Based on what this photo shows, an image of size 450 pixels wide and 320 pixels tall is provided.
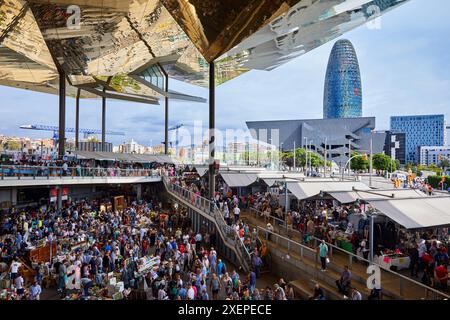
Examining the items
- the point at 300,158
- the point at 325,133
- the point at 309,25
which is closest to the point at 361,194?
the point at 309,25

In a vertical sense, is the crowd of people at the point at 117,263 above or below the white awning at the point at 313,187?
below

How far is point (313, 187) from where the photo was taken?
16.0m

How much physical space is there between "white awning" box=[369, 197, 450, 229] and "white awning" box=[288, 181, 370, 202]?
4.10 meters

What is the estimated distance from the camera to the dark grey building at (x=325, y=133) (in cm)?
9256

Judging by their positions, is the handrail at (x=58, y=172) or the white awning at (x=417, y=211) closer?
the white awning at (x=417, y=211)

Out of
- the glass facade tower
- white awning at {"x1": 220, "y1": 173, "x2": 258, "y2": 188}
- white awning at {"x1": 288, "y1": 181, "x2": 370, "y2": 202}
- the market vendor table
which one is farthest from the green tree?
the glass facade tower

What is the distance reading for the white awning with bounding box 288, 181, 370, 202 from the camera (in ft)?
50.2

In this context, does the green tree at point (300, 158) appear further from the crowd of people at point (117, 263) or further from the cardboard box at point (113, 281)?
the cardboard box at point (113, 281)

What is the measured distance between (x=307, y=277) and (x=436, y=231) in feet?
19.2

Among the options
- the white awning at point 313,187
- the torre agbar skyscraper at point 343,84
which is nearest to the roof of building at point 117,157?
the white awning at point 313,187

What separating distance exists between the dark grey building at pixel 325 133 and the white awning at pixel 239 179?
6592 cm
